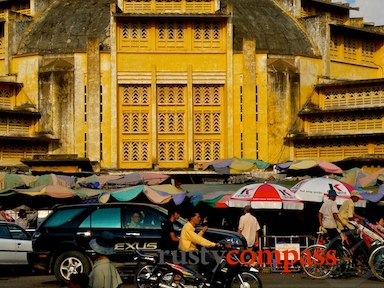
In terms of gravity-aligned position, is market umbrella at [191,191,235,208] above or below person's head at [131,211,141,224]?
below

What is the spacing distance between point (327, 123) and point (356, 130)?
1.59 metres

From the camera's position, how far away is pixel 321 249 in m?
22.0

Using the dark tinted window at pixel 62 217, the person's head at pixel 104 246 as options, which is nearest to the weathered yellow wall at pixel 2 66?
the dark tinted window at pixel 62 217

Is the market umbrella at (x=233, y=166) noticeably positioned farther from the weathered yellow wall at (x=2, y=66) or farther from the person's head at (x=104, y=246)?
the person's head at (x=104, y=246)

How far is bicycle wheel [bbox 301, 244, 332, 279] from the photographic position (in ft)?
72.3

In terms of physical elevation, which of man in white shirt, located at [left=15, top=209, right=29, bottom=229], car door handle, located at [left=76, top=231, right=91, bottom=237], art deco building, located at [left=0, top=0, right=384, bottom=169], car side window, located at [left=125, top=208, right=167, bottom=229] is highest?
art deco building, located at [left=0, top=0, right=384, bottom=169]

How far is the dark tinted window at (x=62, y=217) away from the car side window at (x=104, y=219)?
30cm

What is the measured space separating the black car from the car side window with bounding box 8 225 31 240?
3947mm

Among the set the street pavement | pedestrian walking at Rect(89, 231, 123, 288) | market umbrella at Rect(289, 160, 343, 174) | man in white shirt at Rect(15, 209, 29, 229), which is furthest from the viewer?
market umbrella at Rect(289, 160, 343, 174)

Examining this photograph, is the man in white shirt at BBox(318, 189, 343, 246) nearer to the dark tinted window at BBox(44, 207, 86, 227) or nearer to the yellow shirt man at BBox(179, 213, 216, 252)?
the yellow shirt man at BBox(179, 213, 216, 252)

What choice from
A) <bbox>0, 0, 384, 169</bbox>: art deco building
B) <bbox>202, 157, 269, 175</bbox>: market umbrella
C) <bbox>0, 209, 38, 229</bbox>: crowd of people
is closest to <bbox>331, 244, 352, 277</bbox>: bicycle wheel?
<bbox>0, 209, 38, 229</bbox>: crowd of people

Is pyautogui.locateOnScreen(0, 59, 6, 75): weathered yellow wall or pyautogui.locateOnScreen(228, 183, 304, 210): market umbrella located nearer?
pyautogui.locateOnScreen(228, 183, 304, 210): market umbrella

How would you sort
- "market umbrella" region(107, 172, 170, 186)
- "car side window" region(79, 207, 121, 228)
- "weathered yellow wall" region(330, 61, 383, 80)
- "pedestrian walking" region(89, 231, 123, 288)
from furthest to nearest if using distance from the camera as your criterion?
"weathered yellow wall" region(330, 61, 383, 80) < "market umbrella" region(107, 172, 170, 186) < "car side window" region(79, 207, 121, 228) < "pedestrian walking" region(89, 231, 123, 288)

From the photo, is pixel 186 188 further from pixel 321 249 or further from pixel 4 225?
pixel 321 249
